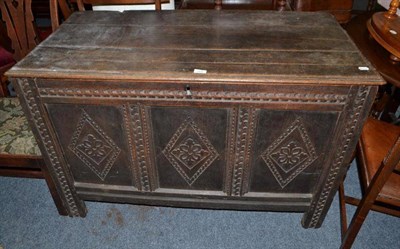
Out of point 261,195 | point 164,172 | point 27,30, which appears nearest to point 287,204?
point 261,195

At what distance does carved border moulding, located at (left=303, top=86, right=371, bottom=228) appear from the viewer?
121cm

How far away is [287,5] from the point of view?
8.45ft

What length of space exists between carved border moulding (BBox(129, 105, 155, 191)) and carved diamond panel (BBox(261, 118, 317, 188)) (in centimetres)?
52

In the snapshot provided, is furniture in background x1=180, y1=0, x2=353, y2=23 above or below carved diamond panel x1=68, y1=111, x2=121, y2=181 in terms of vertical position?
above

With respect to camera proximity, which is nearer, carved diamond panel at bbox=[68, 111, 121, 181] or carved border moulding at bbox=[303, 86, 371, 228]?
carved border moulding at bbox=[303, 86, 371, 228]

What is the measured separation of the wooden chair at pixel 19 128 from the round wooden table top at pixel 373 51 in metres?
1.69

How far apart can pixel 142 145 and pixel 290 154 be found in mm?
652

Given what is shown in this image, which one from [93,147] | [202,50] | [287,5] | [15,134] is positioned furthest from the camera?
[287,5]

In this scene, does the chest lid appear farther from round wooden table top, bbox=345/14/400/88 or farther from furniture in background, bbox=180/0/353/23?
furniture in background, bbox=180/0/353/23

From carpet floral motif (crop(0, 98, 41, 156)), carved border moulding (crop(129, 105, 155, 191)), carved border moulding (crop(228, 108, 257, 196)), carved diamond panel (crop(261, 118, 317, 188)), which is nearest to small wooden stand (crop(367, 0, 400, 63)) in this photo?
carved diamond panel (crop(261, 118, 317, 188))

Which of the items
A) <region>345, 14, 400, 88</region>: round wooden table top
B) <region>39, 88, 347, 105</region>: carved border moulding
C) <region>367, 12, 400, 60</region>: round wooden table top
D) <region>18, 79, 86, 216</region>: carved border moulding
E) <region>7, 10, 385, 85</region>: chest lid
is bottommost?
<region>18, 79, 86, 216</region>: carved border moulding

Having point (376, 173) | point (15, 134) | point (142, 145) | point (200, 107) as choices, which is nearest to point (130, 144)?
point (142, 145)

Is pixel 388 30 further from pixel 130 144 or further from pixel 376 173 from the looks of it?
pixel 130 144

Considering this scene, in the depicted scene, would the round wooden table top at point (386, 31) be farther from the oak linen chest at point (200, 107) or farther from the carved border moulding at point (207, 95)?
the carved border moulding at point (207, 95)
